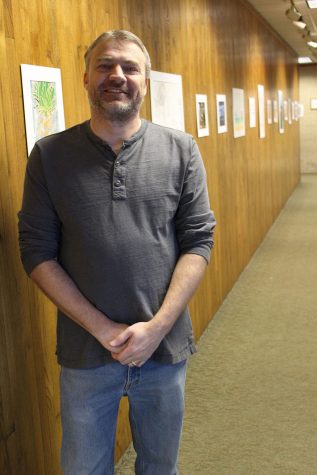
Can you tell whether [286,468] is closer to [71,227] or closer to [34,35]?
[71,227]

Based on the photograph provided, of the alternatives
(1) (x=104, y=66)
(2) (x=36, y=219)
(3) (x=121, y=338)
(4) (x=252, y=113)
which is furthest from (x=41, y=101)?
(4) (x=252, y=113)

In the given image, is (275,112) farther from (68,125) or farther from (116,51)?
(116,51)

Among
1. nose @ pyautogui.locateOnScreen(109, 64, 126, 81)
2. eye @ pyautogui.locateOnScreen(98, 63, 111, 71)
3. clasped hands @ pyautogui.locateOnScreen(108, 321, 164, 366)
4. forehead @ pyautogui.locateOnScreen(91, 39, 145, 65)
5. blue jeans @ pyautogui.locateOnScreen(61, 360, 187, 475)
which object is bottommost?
blue jeans @ pyautogui.locateOnScreen(61, 360, 187, 475)

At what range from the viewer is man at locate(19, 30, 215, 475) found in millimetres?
1738

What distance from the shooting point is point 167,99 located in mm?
3812

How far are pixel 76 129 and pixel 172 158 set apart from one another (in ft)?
1.01

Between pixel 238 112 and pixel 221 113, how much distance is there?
90 cm

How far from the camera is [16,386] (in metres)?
2.13

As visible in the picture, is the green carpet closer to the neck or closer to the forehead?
the neck

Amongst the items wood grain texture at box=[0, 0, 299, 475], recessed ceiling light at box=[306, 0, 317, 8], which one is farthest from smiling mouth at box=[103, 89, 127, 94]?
recessed ceiling light at box=[306, 0, 317, 8]

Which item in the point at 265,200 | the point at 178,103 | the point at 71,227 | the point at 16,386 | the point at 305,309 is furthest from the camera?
the point at 265,200

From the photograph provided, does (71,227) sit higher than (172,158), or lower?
lower

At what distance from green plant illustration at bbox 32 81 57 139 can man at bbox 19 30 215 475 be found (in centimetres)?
46

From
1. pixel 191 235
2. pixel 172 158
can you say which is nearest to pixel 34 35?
pixel 172 158
